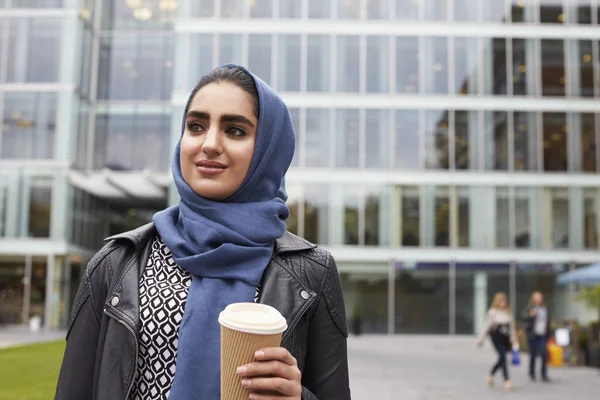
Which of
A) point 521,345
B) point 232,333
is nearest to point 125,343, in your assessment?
point 232,333

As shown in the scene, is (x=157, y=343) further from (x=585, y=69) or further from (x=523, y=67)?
(x=585, y=69)

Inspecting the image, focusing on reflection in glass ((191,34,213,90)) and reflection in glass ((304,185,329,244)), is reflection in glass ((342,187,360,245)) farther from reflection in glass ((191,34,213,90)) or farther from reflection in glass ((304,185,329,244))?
reflection in glass ((191,34,213,90))

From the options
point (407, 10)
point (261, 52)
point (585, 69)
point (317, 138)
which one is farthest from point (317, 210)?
point (585, 69)

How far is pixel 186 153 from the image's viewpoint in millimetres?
1979

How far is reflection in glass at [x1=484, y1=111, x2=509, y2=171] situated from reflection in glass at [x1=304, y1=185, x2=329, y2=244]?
746 cm

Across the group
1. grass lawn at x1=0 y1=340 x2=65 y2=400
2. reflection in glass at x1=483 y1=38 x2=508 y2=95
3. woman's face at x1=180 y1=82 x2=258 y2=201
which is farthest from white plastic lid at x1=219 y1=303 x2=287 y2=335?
reflection in glass at x1=483 y1=38 x2=508 y2=95

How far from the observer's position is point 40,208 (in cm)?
3081

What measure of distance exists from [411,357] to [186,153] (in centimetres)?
1922

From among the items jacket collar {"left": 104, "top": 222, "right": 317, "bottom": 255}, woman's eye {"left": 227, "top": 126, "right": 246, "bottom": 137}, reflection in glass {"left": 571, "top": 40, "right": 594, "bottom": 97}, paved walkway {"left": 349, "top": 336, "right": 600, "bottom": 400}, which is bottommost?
paved walkway {"left": 349, "top": 336, "right": 600, "bottom": 400}

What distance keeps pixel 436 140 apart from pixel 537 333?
17335mm

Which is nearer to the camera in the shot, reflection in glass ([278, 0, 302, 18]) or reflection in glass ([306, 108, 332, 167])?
reflection in glass ([306, 108, 332, 167])

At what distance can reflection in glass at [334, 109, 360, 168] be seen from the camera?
30.8m

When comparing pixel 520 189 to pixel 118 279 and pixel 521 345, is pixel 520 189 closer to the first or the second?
pixel 521 345

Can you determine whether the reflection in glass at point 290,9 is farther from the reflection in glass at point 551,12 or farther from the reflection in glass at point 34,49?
the reflection in glass at point 551,12
